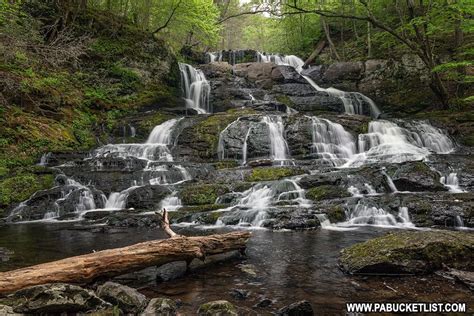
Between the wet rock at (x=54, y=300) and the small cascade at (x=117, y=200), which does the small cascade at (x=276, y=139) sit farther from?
the wet rock at (x=54, y=300)

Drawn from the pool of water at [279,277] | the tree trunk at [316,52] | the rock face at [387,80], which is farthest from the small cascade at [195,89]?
the pool of water at [279,277]

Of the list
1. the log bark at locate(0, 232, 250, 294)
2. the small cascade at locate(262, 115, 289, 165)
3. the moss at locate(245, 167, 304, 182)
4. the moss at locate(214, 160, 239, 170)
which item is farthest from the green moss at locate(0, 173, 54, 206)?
the small cascade at locate(262, 115, 289, 165)

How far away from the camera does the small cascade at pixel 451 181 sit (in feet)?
35.9

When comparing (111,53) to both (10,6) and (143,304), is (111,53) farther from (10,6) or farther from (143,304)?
(143,304)

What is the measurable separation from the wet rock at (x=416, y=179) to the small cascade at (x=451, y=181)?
0.66 ft

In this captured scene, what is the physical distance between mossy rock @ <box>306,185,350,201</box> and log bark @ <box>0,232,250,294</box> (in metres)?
5.50

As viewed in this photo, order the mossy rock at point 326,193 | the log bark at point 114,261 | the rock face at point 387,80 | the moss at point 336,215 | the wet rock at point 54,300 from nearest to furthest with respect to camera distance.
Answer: the wet rock at point 54,300 < the log bark at point 114,261 < the moss at point 336,215 < the mossy rock at point 326,193 < the rock face at point 387,80

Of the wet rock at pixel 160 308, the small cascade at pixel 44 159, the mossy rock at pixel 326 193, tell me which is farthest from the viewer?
the small cascade at pixel 44 159

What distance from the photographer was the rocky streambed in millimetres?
4738

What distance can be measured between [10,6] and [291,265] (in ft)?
36.6

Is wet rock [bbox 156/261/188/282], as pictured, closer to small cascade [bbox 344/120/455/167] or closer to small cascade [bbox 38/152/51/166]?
small cascade [bbox 344/120/455/167]

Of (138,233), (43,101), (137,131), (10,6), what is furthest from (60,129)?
(138,233)

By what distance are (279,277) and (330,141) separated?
42.1 ft

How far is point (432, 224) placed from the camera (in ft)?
26.9
